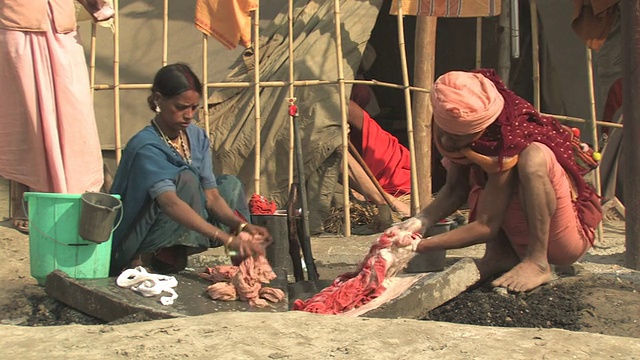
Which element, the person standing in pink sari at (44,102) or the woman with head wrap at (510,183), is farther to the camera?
the person standing in pink sari at (44,102)

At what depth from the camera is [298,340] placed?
2930 mm

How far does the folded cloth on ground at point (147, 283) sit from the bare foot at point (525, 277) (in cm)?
135

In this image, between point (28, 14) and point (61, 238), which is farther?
point (28, 14)

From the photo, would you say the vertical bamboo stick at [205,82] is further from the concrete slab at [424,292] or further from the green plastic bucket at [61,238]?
the concrete slab at [424,292]

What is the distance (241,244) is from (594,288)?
1.53 metres

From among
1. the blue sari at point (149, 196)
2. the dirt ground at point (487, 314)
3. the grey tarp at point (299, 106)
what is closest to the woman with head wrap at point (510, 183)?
the dirt ground at point (487, 314)

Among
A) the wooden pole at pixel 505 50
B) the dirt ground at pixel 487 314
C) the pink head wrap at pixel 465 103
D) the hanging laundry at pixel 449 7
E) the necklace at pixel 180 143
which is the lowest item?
the dirt ground at pixel 487 314

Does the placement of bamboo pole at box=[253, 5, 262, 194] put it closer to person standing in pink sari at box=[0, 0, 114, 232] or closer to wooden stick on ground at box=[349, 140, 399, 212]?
wooden stick on ground at box=[349, 140, 399, 212]

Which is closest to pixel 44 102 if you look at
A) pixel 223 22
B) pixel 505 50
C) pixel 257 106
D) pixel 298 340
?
pixel 223 22

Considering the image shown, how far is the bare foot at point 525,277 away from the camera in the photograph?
396 centimetres

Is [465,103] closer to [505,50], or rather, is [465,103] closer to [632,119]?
[632,119]

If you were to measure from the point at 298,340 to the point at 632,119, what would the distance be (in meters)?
3.27

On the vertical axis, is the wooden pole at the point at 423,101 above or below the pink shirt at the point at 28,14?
below

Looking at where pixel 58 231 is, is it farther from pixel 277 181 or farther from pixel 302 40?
pixel 302 40
